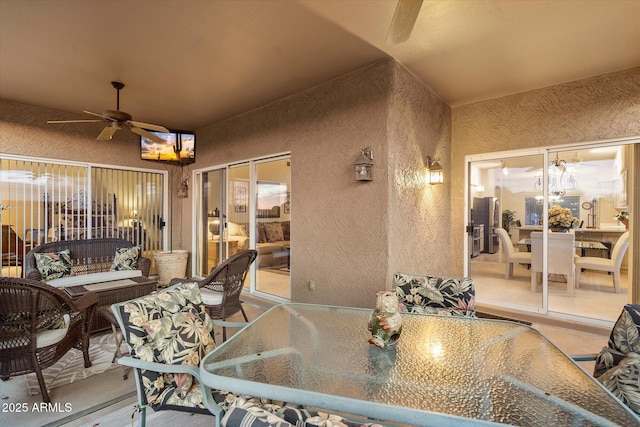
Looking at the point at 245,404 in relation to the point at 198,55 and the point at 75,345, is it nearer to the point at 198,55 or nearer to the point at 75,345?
the point at 75,345

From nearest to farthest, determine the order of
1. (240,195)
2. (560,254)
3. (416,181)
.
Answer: (416,181), (560,254), (240,195)

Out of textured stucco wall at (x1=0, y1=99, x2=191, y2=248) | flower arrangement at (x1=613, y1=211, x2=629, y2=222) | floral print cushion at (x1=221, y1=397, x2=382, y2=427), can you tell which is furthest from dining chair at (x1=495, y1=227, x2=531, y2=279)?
textured stucco wall at (x1=0, y1=99, x2=191, y2=248)

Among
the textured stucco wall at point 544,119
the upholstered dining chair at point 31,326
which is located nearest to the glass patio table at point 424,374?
the upholstered dining chair at point 31,326

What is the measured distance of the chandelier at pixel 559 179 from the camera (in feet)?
12.6

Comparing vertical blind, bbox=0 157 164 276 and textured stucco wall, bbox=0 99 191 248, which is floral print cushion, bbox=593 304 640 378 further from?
textured stucco wall, bbox=0 99 191 248

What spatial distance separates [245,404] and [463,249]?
13.8 feet

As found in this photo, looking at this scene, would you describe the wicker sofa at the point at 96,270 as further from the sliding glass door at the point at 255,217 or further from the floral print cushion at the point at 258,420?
the floral print cushion at the point at 258,420

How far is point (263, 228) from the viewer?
189 inches

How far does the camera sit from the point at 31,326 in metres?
2.01

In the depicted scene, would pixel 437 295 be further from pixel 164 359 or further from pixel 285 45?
pixel 285 45

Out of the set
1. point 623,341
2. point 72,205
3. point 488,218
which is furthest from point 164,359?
point 72,205

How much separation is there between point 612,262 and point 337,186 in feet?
12.4

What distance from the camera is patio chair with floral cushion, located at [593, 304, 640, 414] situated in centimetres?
104

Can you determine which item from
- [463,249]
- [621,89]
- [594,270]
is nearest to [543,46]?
[621,89]
